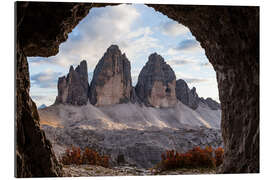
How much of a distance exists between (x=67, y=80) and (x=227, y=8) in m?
36.1

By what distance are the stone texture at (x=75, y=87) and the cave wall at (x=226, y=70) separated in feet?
111

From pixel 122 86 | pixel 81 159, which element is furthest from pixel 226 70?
pixel 122 86

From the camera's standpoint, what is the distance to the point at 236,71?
14.1 ft

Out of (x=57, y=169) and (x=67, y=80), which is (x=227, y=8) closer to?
(x=57, y=169)

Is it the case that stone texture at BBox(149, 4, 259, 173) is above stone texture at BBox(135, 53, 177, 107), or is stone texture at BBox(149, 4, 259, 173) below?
below

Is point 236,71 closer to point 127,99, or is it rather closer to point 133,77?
point 133,77

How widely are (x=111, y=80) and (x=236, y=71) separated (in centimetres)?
4073

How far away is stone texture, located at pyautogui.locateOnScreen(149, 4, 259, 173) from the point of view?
4.06 metres

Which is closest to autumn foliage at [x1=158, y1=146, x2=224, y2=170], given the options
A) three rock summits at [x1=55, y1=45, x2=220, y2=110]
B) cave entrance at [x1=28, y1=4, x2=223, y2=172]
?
cave entrance at [x1=28, y1=4, x2=223, y2=172]

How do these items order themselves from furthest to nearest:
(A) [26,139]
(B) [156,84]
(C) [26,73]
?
(B) [156,84], (C) [26,73], (A) [26,139]

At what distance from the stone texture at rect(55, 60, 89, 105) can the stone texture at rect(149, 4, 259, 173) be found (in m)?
33.8

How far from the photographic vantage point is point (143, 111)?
45.7 m

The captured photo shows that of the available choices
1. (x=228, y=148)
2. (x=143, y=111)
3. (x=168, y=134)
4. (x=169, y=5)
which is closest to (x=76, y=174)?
(x=228, y=148)

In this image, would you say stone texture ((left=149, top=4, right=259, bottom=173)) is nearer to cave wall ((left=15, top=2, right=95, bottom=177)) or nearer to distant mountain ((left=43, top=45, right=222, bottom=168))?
cave wall ((left=15, top=2, right=95, bottom=177))
